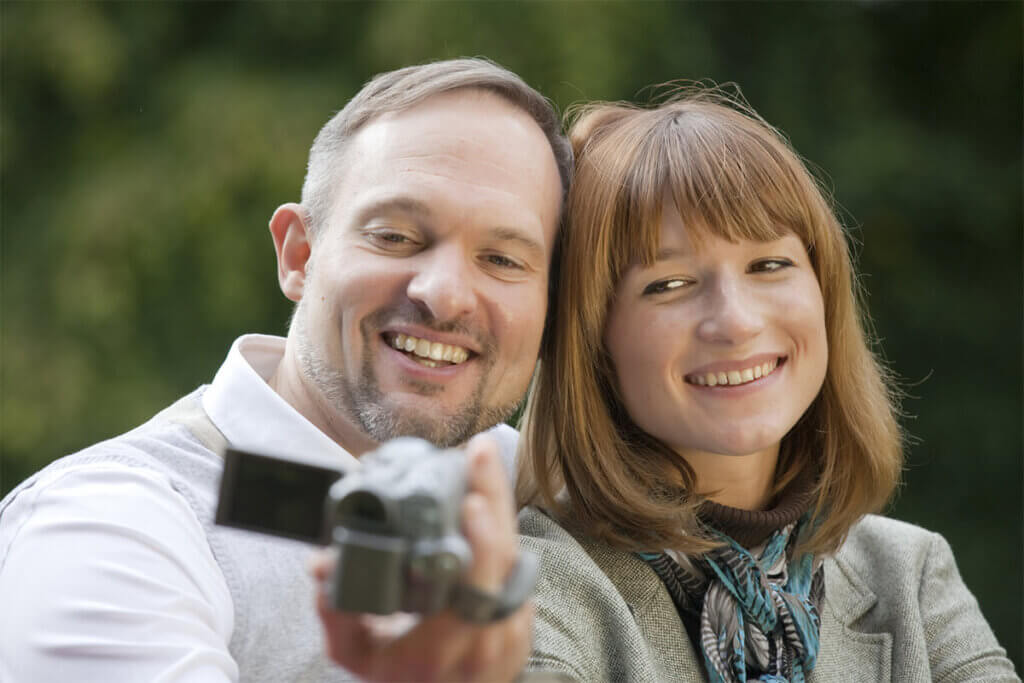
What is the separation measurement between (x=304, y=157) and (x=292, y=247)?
319 cm

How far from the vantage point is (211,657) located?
2070 mm

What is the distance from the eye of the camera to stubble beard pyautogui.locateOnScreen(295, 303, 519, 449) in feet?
8.49

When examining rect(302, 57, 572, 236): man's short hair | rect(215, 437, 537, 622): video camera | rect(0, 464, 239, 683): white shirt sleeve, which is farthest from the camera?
rect(302, 57, 572, 236): man's short hair

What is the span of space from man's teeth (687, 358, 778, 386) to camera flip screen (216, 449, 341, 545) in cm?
126

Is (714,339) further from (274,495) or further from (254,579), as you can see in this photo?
(274,495)

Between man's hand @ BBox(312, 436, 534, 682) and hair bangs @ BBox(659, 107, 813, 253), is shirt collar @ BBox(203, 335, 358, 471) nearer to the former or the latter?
hair bangs @ BBox(659, 107, 813, 253)

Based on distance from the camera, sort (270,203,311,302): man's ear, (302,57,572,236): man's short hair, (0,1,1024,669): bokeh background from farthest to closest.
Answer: (0,1,1024,669): bokeh background < (270,203,311,302): man's ear < (302,57,572,236): man's short hair

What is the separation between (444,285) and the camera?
252cm

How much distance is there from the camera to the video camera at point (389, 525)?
4.35 ft

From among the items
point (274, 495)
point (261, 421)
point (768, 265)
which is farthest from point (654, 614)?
point (274, 495)

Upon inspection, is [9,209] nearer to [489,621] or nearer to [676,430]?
[676,430]

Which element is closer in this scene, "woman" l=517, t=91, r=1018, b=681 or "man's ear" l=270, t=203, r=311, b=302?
"woman" l=517, t=91, r=1018, b=681

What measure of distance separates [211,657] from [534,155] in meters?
1.25

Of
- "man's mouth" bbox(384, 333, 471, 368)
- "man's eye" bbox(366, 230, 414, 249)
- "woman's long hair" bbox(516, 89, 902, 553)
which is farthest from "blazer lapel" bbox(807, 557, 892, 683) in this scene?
"man's eye" bbox(366, 230, 414, 249)
